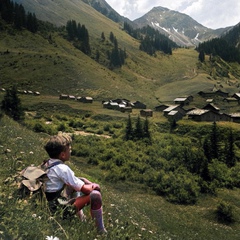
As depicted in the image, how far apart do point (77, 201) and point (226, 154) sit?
51868 mm

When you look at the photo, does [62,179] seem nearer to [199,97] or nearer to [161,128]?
[161,128]

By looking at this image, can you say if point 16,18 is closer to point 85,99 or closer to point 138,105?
point 85,99

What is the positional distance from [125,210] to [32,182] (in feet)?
24.4

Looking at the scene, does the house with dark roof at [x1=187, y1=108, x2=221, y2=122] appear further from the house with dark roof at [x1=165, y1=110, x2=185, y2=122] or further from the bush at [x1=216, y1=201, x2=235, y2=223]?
the bush at [x1=216, y1=201, x2=235, y2=223]

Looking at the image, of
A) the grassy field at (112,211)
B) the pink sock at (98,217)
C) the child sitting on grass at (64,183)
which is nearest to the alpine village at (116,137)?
the grassy field at (112,211)

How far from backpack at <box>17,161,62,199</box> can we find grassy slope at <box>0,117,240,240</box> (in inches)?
7.9

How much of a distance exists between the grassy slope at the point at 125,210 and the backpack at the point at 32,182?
20 centimetres

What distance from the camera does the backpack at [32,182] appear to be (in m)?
4.96

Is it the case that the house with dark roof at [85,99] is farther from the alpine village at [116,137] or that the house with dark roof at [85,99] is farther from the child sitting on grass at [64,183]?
the child sitting on grass at [64,183]

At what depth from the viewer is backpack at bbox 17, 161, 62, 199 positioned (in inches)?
195

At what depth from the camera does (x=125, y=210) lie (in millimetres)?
11852

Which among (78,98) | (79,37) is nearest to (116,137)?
(78,98)

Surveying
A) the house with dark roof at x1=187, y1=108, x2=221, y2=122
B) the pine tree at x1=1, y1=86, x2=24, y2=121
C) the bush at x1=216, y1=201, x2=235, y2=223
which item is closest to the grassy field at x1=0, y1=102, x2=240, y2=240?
the bush at x1=216, y1=201, x2=235, y2=223

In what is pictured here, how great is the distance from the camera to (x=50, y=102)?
282 ft
